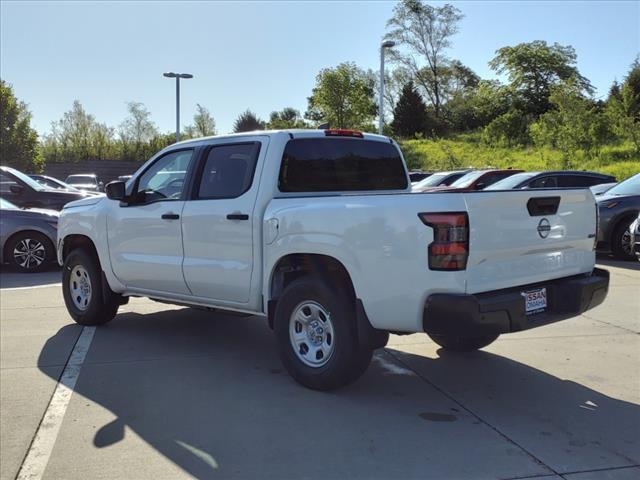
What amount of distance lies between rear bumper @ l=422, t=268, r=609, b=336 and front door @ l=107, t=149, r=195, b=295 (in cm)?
258

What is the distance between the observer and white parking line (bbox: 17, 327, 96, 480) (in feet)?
11.0

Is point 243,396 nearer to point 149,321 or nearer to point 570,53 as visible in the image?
point 149,321

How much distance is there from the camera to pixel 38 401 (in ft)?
14.3

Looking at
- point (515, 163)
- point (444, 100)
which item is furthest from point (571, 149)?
point (444, 100)

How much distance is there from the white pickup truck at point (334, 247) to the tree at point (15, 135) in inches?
1263

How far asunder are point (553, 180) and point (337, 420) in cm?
1018

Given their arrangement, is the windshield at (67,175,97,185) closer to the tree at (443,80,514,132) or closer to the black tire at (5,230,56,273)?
the black tire at (5,230,56,273)

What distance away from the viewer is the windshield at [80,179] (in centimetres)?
2883

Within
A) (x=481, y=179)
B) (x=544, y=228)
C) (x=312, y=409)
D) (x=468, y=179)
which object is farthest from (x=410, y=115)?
(x=312, y=409)

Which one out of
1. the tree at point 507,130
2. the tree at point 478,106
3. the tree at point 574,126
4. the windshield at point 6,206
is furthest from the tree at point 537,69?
the windshield at point 6,206

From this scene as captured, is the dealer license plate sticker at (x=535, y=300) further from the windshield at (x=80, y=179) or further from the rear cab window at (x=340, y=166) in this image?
A: the windshield at (x=80, y=179)

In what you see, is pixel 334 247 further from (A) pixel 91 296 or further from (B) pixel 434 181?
(B) pixel 434 181

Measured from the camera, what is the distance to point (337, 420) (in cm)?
396

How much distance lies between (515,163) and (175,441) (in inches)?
1151
